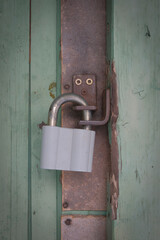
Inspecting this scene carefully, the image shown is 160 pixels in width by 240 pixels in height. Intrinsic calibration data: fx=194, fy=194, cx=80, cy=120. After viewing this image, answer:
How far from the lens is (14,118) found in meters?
0.61

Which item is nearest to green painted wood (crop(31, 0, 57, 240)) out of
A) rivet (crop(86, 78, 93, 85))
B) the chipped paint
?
the chipped paint

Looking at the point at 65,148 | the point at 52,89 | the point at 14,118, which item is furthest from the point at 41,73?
the point at 65,148

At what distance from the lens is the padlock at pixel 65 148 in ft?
1.53

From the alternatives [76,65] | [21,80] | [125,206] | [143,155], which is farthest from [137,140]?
[21,80]

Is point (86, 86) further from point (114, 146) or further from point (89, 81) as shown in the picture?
point (114, 146)

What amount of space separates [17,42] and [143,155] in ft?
1.67

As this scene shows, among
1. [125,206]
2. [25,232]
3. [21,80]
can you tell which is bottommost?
[25,232]

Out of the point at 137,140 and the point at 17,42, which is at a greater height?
the point at 17,42

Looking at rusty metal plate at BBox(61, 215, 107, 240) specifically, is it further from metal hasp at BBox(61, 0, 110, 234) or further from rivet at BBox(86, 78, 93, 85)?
rivet at BBox(86, 78, 93, 85)

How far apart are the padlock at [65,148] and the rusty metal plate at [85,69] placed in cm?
11

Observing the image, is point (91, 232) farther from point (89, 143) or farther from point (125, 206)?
point (89, 143)

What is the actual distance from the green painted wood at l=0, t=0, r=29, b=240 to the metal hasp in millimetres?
124

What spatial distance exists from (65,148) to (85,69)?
0.26 m

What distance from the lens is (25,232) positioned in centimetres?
60
